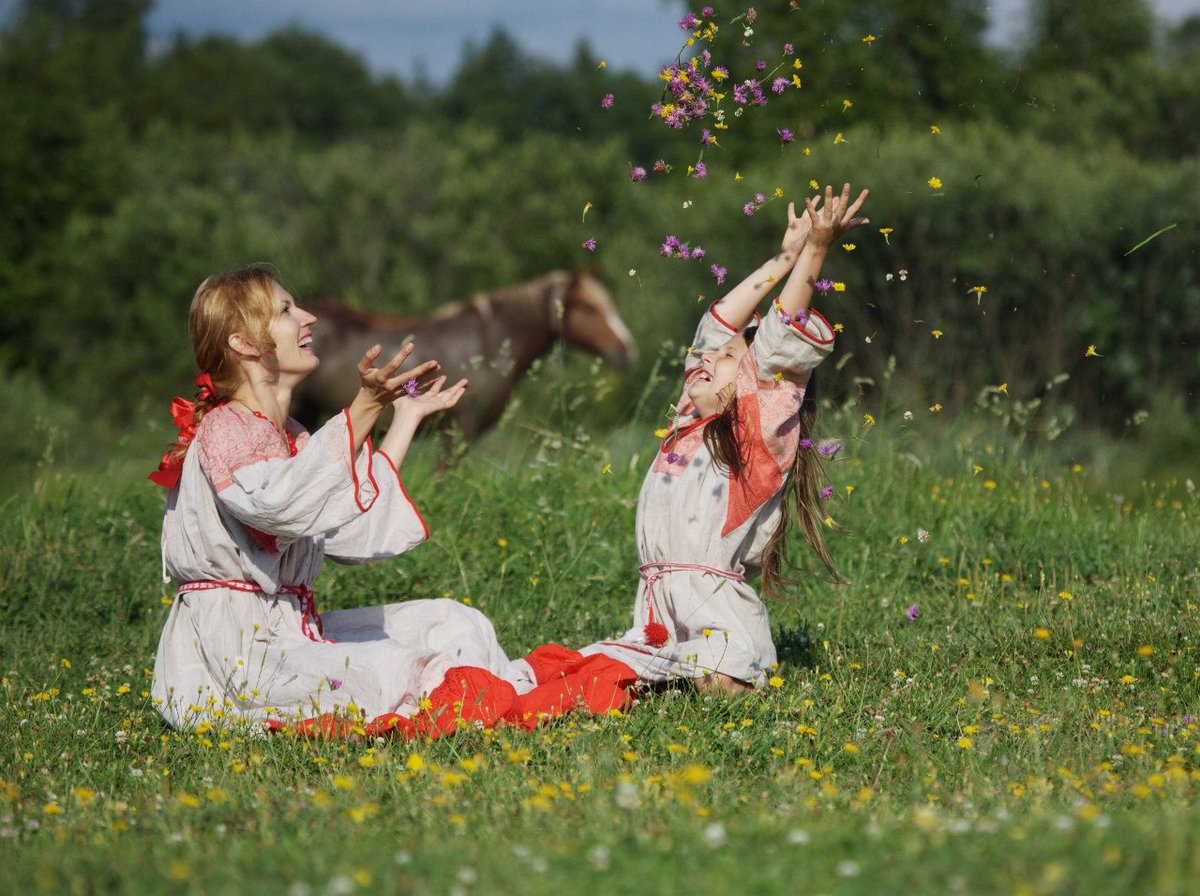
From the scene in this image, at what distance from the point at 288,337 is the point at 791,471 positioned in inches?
72.3

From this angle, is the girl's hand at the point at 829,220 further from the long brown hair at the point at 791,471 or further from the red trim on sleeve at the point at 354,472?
the red trim on sleeve at the point at 354,472

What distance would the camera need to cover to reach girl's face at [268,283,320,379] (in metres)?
4.80

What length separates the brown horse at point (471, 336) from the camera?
37.9ft

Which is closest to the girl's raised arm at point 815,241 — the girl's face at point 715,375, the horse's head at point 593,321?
the girl's face at point 715,375

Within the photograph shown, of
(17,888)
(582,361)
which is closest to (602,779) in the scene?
(17,888)

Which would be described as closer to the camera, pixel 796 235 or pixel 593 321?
pixel 796 235

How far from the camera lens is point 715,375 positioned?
4.94m

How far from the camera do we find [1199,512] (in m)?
7.18

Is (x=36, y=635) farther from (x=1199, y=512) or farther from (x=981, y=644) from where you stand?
(x=1199, y=512)

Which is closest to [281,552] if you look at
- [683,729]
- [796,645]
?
[683,729]

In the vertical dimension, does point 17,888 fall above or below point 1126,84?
below

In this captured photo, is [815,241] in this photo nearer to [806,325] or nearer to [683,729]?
[806,325]

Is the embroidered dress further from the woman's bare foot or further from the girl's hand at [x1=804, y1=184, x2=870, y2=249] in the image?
the girl's hand at [x1=804, y1=184, x2=870, y2=249]

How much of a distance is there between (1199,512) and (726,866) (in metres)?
5.27
